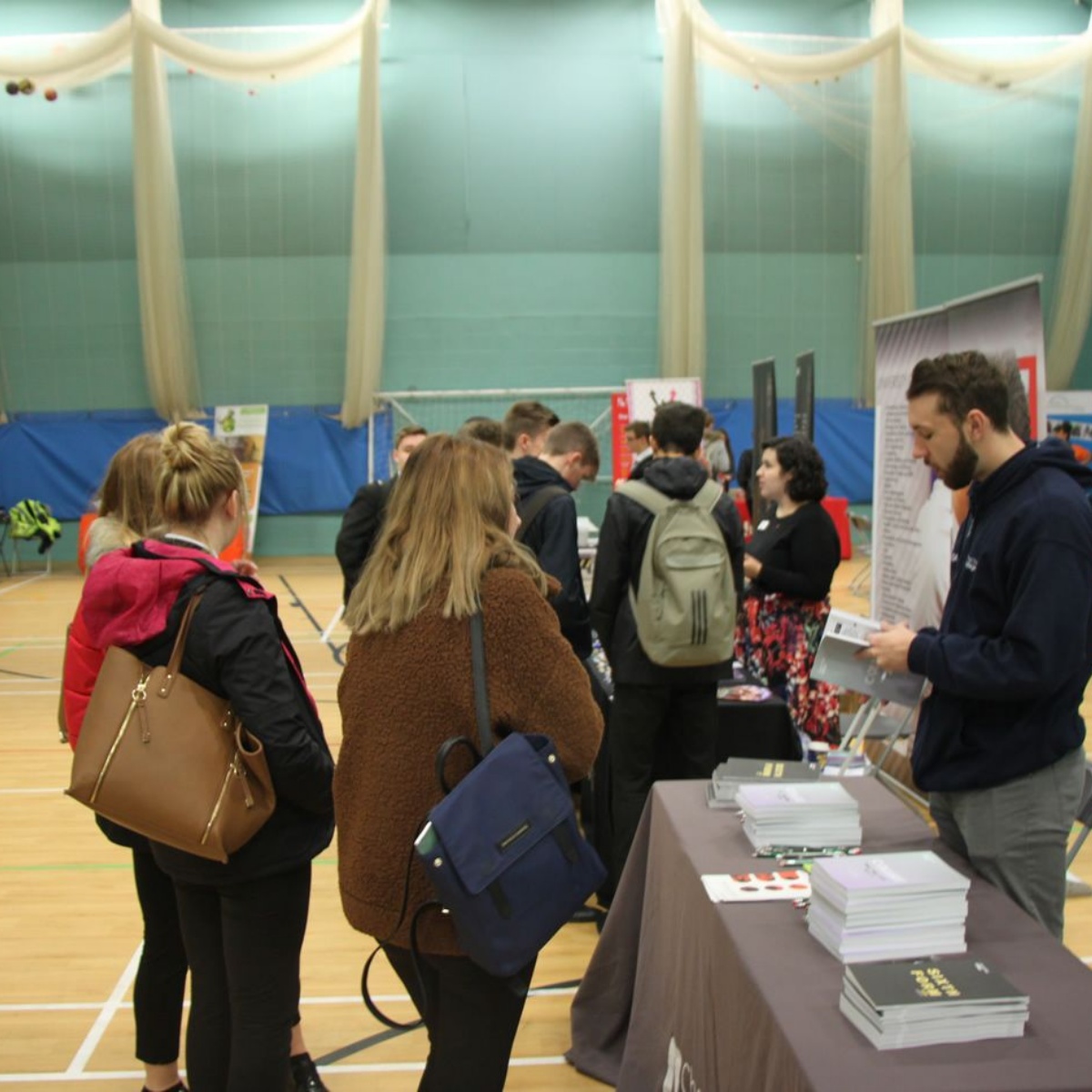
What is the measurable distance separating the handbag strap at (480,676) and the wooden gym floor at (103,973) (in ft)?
4.44

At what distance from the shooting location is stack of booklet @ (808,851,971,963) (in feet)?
5.00

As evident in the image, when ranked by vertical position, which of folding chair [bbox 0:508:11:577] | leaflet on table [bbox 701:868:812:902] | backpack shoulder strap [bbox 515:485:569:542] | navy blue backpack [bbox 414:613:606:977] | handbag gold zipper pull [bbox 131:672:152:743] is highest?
backpack shoulder strap [bbox 515:485:569:542]

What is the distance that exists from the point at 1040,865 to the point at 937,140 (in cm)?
1245

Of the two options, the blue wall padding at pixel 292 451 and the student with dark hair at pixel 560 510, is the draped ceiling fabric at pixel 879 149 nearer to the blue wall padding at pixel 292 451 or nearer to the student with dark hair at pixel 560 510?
the blue wall padding at pixel 292 451

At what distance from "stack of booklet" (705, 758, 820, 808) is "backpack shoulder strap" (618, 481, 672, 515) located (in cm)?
101

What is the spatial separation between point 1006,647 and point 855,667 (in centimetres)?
58

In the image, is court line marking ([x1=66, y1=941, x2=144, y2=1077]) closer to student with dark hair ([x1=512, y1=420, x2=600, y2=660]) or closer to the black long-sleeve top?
student with dark hair ([x1=512, y1=420, x2=600, y2=660])

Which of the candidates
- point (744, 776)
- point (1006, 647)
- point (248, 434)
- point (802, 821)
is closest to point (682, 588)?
point (744, 776)

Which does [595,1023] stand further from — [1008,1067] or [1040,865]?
[1008,1067]

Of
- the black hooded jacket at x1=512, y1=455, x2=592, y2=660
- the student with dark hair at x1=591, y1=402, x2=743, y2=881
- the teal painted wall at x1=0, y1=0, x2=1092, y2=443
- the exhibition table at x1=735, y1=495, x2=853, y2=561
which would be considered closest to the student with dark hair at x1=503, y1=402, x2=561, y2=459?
the black hooded jacket at x1=512, y1=455, x2=592, y2=660

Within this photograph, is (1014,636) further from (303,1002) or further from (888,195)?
(888,195)

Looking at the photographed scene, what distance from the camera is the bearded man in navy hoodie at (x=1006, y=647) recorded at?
70.2 inches

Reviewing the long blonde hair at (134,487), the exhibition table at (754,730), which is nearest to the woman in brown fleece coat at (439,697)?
the long blonde hair at (134,487)

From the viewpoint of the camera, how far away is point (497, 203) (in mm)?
12500
